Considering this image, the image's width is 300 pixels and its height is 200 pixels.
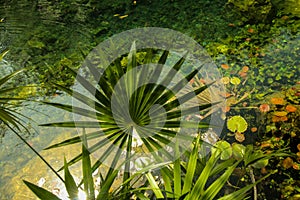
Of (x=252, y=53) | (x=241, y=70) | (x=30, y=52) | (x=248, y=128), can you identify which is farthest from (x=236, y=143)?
(x=30, y=52)

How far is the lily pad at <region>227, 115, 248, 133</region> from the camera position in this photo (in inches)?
121

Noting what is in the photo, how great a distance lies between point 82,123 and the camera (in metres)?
1.82

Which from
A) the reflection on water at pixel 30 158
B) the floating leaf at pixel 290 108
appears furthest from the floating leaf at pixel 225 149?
the reflection on water at pixel 30 158

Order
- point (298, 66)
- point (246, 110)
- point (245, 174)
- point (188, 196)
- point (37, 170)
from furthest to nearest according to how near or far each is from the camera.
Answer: point (298, 66), point (246, 110), point (37, 170), point (245, 174), point (188, 196)

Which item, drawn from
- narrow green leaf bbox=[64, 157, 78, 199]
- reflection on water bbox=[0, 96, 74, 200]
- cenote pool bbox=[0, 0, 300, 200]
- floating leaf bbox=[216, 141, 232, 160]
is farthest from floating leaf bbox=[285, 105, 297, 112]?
narrow green leaf bbox=[64, 157, 78, 199]

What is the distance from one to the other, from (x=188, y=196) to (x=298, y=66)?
8.24 feet

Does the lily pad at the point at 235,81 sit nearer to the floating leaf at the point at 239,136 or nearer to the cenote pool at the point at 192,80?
the cenote pool at the point at 192,80

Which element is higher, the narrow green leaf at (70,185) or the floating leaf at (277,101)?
the floating leaf at (277,101)

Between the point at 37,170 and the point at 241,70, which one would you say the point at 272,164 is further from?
the point at 37,170

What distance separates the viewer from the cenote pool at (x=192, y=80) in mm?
2764

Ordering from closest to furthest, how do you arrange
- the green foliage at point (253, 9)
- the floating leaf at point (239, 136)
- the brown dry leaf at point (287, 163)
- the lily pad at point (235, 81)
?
the brown dry leaf at point (287, 163) < the floating leaf at point (239, 136) < the lily pad at point (235, 81) < the green foliage at point (253, 9)

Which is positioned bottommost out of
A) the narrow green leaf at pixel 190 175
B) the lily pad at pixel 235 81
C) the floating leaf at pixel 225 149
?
the narrow green leaf at pixel 190 175

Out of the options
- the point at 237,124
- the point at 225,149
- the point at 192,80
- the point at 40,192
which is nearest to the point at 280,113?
the point at 237,124

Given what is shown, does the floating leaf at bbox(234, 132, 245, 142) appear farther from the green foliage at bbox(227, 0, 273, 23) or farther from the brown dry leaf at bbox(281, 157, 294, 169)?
the green foliage at bbox(227, 0, 273, 23)
